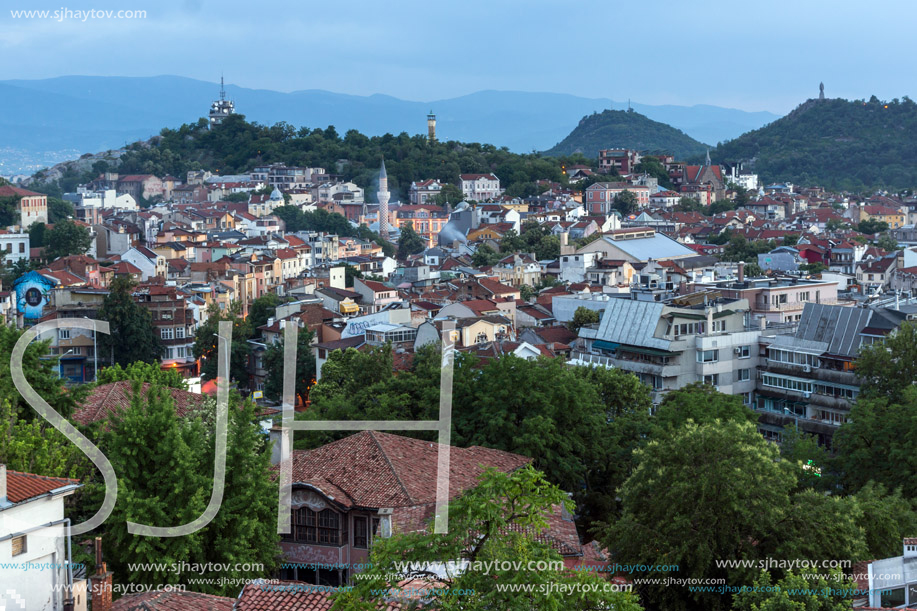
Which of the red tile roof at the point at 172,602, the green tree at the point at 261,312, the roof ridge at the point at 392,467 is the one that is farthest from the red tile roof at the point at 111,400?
the green tree at the point at 261,312

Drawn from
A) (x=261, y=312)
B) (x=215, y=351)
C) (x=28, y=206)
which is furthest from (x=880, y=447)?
(x=28, y=206)

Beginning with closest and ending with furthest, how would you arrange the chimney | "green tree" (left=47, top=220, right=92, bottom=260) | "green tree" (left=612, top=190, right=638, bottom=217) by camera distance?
the chimney
"green tree" (left=47, top=220, right=92, bottom=260)
"green tree" (left=612, top=190, right=638, bottom=217)

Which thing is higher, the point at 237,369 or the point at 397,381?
the point at 397,381

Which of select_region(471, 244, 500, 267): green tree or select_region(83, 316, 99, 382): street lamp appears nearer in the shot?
select_region(83, 316, 99, 382): street lamp

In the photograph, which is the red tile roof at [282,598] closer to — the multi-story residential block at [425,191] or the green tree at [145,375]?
the green tree at [145,375]

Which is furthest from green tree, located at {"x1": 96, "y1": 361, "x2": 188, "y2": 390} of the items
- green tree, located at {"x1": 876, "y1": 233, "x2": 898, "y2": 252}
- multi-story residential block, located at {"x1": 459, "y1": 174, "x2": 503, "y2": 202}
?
multi-story residential block, located at {"x1": 459, "y1": 174, "x2": 503, "y2": 202}

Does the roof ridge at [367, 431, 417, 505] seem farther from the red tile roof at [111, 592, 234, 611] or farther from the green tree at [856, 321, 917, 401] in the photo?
the green tree at [856, 321, 917, 401]

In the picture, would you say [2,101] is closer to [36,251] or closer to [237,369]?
[36,251]

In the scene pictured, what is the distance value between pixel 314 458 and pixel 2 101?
121854mm

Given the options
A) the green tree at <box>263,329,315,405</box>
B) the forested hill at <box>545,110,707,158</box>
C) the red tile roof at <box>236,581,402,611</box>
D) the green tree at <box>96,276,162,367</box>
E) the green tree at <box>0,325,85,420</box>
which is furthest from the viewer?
the forested hill at <box>545,110,707,158</box>

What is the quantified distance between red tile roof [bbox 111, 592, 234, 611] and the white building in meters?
0.39

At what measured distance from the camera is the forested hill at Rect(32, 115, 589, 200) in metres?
80.9

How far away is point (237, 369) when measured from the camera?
1218 inches

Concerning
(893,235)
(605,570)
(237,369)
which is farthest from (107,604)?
(893,235)
